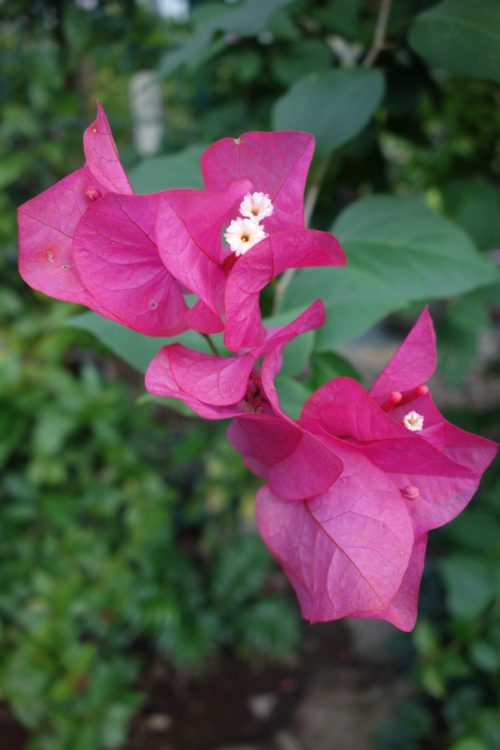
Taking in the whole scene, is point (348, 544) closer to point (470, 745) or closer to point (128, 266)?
point (128, 266)

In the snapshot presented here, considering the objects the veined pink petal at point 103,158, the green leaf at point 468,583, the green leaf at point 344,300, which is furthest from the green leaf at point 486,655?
the veined pink petal at point 103,158

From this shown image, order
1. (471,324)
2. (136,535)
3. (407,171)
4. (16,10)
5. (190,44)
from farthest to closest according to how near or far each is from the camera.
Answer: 1. (136,535)
2. (407,171)
3. (16,10)
4. (471,324)
5. (190,44)

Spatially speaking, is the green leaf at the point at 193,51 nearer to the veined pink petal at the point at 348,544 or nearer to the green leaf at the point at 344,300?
the green leaf at the point at 344,300

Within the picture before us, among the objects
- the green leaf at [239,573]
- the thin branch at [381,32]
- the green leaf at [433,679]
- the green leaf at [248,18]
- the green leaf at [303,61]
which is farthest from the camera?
the green leaf at [239,573]

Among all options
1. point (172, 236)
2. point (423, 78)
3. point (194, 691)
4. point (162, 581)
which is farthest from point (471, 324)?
point (194, 691)

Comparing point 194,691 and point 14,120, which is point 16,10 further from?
point 194,691

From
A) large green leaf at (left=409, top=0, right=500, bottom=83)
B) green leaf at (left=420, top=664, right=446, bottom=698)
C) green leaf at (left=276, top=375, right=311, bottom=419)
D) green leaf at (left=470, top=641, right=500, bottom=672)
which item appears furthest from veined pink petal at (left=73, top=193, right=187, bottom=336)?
green leaf at (left=420, top=664, right=446, bottom=698)
